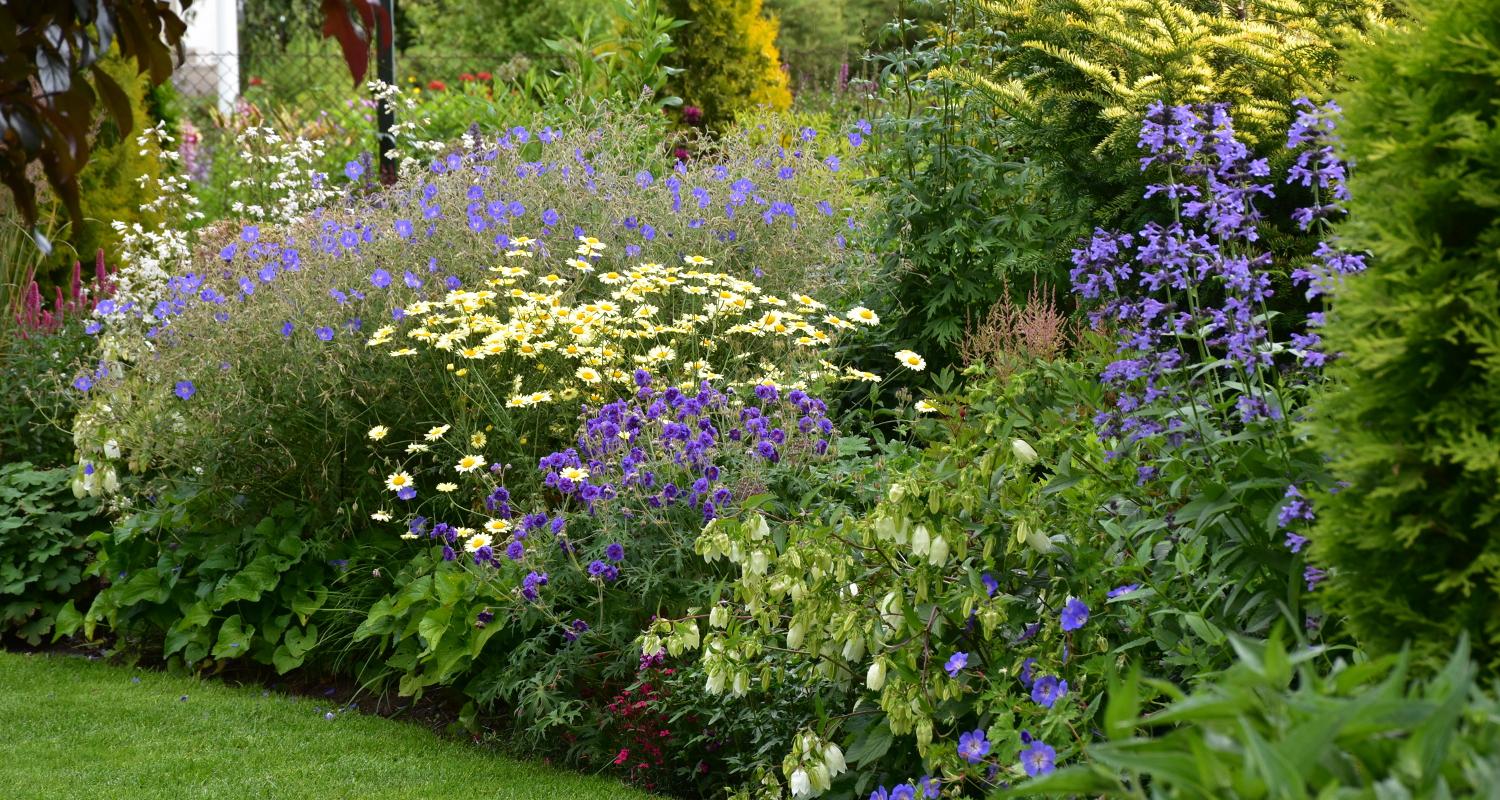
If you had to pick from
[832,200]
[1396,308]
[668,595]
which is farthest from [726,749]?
[832,200]

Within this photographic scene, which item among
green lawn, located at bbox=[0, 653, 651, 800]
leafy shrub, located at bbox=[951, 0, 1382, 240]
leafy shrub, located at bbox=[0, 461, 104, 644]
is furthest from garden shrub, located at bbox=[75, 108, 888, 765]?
leafy shrub, located at bbox=[951, 0, 1382, 240]

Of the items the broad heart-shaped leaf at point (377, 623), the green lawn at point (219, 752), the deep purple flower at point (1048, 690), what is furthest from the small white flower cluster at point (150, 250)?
the deep purple flower at point (1048, 690)

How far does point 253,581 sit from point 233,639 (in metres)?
0.21

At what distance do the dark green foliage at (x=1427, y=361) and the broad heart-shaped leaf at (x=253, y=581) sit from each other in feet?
11.9

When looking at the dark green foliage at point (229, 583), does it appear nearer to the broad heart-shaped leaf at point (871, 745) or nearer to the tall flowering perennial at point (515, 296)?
the tall flowering perennial at point (515, 296)

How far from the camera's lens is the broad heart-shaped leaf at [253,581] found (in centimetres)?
458

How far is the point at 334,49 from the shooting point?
21.4m

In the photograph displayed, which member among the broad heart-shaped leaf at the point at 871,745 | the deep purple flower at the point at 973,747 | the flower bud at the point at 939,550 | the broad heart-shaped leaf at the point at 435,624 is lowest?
the broad heart-shaped leaf at the point at 435,624

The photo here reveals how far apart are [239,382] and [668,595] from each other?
1808mm

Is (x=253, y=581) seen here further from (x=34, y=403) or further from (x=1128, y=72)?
(x=1128, y=72)

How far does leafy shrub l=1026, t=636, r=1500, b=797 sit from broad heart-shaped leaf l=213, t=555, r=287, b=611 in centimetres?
364

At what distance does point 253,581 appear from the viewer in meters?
4.61

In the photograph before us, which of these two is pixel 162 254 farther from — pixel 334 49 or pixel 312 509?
A: pixel 334 49

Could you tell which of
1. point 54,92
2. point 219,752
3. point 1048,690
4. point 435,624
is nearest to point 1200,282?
point 1048,690
